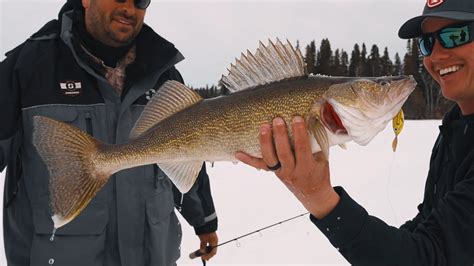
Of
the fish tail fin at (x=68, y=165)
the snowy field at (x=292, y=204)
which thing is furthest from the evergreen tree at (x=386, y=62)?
the fish tail fin at (x=68, y=165)

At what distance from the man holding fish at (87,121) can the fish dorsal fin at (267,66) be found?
930 millimetres

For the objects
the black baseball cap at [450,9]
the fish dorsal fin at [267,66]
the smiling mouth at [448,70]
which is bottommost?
the smiling mouth at [448,70]

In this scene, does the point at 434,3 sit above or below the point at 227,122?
above

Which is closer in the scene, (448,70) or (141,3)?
(448,70)

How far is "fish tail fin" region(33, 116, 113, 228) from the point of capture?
217 cm

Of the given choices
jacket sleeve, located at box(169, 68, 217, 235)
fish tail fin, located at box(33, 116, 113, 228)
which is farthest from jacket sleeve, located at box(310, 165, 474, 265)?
jacket sleeve, located at box(169, 68, 217, 235)

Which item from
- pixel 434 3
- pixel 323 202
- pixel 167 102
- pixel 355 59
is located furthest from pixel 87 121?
pixel 355 59

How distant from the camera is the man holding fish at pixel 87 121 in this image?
8.59 ft

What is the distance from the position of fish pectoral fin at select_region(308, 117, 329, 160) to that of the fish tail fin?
995 millimetres

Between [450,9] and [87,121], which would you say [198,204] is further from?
[450,9]

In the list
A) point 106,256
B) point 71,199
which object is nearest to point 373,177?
point 106,256

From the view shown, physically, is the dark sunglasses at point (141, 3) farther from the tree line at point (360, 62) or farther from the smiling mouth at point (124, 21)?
the tree line at point (360, 62)

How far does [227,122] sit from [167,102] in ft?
1.23

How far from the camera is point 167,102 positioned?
222 centimetres
